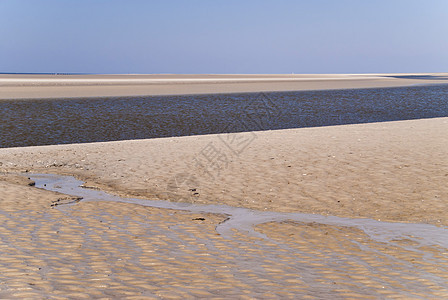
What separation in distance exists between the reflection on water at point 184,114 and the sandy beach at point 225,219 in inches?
399

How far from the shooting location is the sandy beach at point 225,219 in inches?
248

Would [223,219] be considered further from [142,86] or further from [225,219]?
[142,86]

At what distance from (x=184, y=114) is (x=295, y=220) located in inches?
1062

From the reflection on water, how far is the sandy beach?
1014cm

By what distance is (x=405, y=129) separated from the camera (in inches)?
842

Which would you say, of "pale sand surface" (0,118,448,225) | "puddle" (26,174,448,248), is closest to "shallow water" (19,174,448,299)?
"puddle" (26,174,448,248)

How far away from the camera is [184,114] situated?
3634 centimetres

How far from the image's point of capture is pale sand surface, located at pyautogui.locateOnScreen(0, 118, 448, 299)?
6.30 m

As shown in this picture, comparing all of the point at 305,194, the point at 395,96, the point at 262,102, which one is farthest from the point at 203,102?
the point at 305,194

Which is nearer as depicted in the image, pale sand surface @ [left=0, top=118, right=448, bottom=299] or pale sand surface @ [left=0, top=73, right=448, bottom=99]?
pale sand surface @ [left=0, top=118, right=448, bottom=299]

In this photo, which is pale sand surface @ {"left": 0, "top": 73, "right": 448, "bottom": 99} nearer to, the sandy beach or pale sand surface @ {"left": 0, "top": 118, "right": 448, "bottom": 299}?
the sandy beach

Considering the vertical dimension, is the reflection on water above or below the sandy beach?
above

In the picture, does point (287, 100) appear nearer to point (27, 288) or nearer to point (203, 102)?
point (203, 102)

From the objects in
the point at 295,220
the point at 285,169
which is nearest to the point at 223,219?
the point at 295,220
